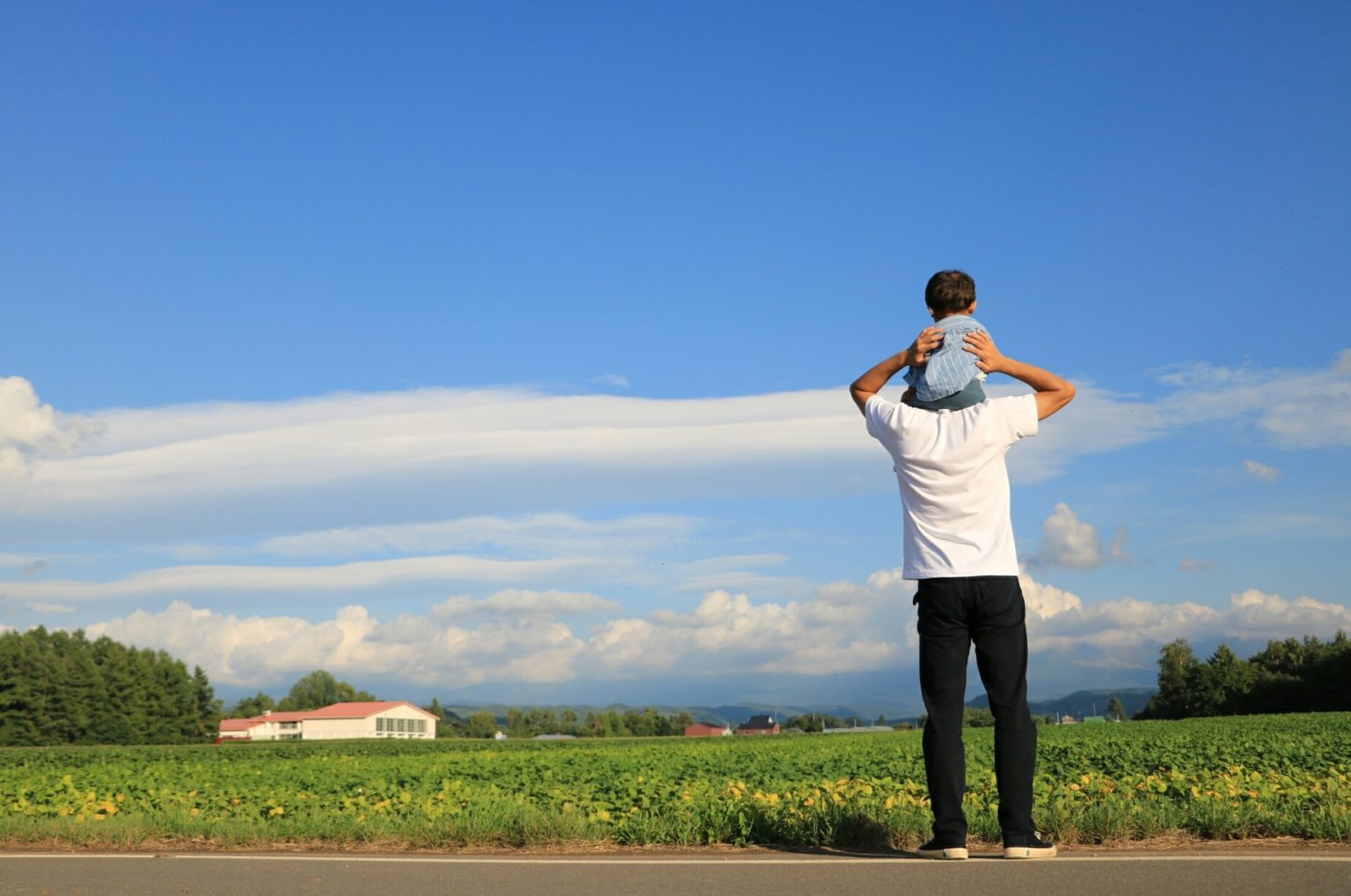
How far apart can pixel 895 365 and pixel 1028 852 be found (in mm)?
2196

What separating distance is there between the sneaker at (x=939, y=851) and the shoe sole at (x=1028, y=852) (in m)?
0.19

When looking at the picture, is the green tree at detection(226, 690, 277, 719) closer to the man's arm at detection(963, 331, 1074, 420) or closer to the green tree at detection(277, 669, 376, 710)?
the green tree at detection(277, 669, 376, 710)

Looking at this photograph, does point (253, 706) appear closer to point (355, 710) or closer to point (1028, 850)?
point (355, 710)

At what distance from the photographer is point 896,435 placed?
216 inches

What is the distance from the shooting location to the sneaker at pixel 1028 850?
5.16 m

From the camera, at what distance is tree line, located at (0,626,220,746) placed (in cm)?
11044

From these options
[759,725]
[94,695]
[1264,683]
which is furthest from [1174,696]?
[94,695]

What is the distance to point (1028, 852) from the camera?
5.16m

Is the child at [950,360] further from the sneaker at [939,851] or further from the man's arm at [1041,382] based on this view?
the sneaker at [939,851]

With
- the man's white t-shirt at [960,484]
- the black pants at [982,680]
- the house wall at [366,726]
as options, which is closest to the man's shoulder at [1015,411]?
the man's white t-shirt at [960,484]

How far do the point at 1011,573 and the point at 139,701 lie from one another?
12791 cm

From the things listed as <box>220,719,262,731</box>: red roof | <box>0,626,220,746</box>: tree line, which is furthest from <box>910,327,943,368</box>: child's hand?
<box>220,719,262,731</box>: red roof

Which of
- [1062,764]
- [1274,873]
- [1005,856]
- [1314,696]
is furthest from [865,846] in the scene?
[1314,696]

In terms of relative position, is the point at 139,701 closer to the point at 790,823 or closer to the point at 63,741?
the point at 63,741
